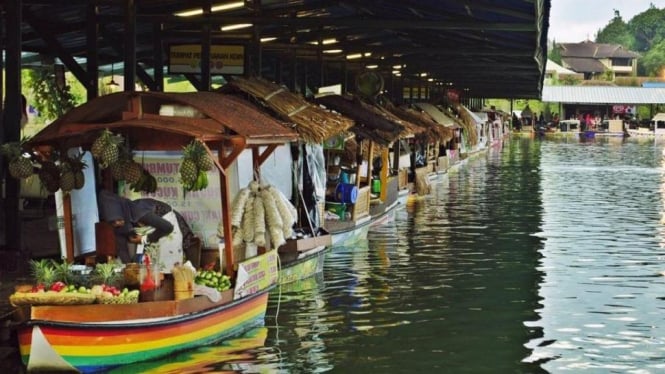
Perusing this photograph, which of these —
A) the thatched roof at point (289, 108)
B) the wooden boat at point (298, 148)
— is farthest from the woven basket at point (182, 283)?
the thatched roof at point (289, 108)

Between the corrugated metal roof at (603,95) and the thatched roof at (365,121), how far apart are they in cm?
7144

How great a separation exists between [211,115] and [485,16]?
845 centimetres

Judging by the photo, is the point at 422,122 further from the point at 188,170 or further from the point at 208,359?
the point at 208,359

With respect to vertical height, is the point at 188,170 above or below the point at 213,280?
above

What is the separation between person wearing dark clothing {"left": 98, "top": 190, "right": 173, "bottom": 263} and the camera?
11875 mm

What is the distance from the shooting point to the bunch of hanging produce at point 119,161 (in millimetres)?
11031

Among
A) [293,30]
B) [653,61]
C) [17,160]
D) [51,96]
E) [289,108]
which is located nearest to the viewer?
[17,160]

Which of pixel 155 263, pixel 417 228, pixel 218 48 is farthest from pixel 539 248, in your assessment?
pixel 155 263

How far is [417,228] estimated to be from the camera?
73.8ft

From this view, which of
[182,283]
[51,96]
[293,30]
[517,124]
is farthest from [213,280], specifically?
[517,124]

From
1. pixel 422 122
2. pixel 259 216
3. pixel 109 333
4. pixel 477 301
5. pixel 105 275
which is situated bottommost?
pixel 477 301

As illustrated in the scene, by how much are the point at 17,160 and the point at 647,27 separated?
633 feet

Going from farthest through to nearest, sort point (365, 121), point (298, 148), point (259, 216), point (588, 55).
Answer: point (588, 55), point (365, 121), point (298, 148), point (259, 216)

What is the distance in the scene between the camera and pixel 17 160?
12.1 m
